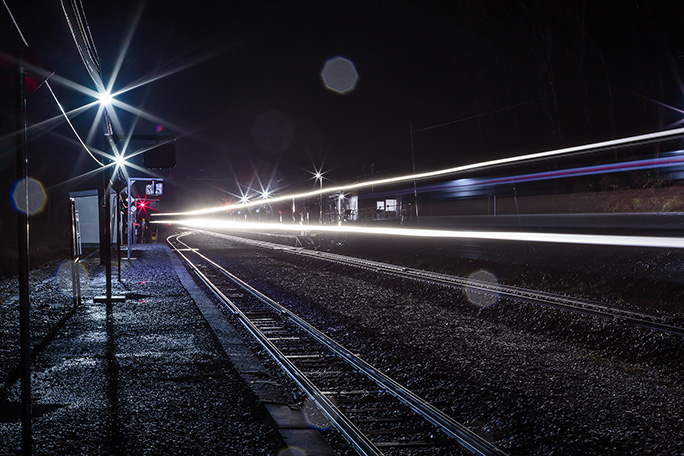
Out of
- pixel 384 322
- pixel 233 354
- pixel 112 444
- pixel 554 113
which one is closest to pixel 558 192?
pixel 384 322

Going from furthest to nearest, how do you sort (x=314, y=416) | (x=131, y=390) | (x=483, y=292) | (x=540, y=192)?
(x=540, y=192)
(x=483, y=292)
(x=131, y=390)
(x=314, y=416)

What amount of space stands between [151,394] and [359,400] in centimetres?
182

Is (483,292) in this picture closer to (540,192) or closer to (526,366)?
(540,192)

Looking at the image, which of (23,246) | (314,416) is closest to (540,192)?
(314,416)

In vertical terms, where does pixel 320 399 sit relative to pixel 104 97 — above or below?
below

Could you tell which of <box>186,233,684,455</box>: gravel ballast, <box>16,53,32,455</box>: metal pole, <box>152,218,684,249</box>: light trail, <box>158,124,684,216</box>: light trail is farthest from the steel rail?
<box>158,124,684,216</box>: light trail

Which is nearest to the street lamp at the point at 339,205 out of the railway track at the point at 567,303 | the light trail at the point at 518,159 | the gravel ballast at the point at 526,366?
the light trail at the point at 518,159

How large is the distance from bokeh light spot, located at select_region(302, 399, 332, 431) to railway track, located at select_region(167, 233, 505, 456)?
0.02 meters

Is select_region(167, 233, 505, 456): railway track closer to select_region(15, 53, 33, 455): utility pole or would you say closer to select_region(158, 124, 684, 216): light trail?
select_region(15, 53, 33, 455): utility pole

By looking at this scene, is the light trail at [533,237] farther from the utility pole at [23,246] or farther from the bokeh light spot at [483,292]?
the utility pole at [23,246]

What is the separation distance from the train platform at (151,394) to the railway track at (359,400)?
0.28m

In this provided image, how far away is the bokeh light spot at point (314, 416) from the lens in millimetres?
4297

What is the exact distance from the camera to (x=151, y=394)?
16.8 ft

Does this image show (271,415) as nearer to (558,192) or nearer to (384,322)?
(384,322)
